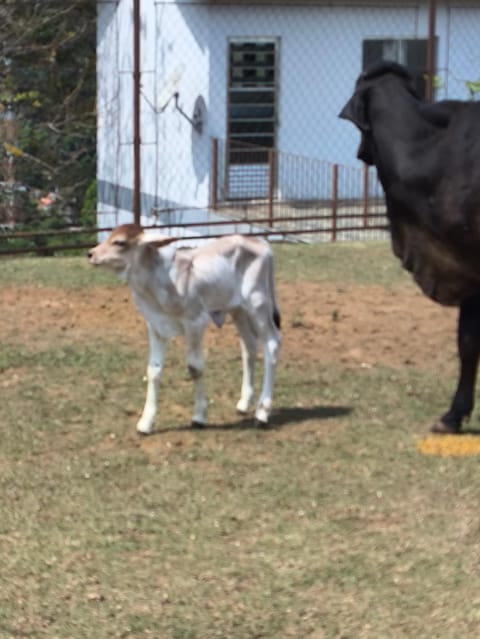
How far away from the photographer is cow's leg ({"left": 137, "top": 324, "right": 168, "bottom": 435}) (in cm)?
751

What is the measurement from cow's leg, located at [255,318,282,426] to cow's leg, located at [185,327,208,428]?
0.32 meters

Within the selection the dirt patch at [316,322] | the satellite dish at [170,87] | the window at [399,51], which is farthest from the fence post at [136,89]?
the window at [399,51]

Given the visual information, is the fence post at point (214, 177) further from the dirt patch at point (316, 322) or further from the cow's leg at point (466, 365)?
the cow's leg at point (466, 365)

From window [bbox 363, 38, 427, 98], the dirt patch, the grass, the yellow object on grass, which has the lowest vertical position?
the grass

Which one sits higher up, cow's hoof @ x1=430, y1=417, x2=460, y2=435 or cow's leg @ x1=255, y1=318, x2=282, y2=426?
cow's leg @ x1=255, y1=318, x2=282, y2=426

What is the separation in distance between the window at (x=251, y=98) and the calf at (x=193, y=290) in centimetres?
1229

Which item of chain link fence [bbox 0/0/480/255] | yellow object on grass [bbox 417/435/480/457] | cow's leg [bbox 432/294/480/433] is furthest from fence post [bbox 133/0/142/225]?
chain link fence [bbox 0/0/480/255]

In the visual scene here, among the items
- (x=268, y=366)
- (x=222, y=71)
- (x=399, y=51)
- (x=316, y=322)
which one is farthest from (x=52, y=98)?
(x=268, y=366)

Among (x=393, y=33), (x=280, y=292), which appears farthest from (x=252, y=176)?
(x=280, y=292)

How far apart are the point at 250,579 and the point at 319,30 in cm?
1565

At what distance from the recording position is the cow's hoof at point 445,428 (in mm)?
7492

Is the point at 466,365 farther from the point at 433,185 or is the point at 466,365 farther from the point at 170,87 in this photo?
the point at 170,87

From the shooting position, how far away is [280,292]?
11.2 meters

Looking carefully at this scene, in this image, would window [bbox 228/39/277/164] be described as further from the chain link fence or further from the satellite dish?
the satellite dish
